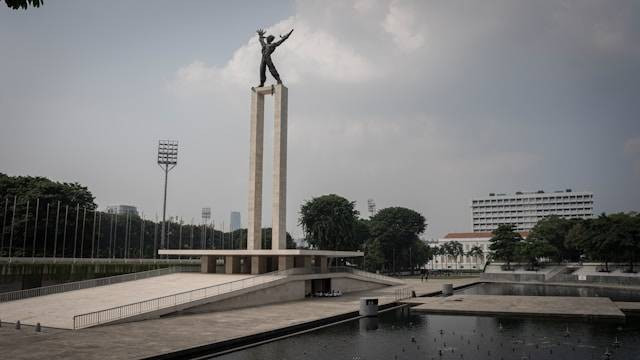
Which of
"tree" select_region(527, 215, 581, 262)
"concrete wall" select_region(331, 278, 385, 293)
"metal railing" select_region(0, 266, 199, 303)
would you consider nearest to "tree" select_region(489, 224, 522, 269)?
"tree" select_region(527, 215, 581, 262)

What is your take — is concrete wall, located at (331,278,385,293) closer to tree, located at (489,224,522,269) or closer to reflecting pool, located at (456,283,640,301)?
reflecting pool, located at (456,283,640,301)

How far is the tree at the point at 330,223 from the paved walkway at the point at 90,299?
34561 millimetres

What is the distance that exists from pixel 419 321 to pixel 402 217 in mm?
69613

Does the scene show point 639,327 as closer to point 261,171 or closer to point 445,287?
point 445,287

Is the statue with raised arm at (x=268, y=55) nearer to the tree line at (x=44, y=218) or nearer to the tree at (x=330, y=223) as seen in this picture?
the tree line at (x=44, y=218)

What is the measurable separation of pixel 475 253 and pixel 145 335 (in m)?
118

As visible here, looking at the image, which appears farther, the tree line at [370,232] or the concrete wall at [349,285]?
the tree line at [370,232]

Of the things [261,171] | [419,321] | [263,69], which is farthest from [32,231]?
[419,321]

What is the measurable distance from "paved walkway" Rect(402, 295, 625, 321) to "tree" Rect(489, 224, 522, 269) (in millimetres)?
45514

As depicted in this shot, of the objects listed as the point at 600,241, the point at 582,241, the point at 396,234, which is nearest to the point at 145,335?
the point at 600,241

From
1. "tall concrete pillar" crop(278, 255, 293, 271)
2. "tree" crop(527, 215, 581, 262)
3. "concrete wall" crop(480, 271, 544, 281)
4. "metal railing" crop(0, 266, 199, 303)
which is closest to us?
"metal railing" crop(0, 266, 199, 303)

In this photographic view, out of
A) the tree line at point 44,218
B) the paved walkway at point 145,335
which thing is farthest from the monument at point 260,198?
the tree line at point 44,218

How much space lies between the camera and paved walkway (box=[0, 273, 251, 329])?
28328 mm

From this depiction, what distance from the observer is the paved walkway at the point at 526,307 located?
32688 millimetres
